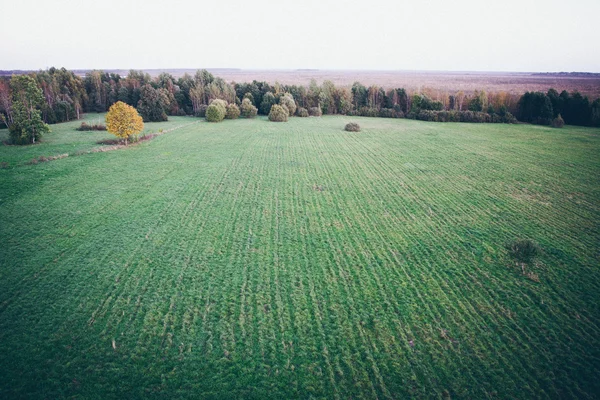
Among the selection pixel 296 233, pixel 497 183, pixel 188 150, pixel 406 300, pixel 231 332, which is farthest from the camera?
pixel 188 150

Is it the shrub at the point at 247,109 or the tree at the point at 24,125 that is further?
the shrub at the point at 247,109

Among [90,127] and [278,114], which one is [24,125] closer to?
[90,127]

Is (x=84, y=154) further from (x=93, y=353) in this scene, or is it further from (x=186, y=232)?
(x=93, y=353)

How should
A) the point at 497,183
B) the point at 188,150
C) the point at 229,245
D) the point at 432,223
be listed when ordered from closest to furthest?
the point at 229,245, the point at 432,223, the point at 497,183, the point at 188,150

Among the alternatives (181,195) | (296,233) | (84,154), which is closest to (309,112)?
(84,154)

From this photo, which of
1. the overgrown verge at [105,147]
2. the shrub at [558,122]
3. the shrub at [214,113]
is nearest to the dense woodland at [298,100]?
the shrub at [558,122]

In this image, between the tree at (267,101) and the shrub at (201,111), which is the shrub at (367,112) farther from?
the shrub at (201,111)
